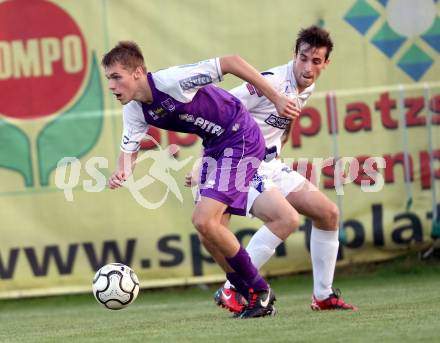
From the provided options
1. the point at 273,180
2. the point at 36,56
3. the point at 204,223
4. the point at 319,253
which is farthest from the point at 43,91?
the point at 204,223

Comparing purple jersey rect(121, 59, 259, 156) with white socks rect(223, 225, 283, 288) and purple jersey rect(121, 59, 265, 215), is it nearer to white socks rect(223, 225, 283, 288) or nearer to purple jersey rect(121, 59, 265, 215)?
purple jersey rect(121, 59, 265, 215)

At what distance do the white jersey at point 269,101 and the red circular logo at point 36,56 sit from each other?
283cm

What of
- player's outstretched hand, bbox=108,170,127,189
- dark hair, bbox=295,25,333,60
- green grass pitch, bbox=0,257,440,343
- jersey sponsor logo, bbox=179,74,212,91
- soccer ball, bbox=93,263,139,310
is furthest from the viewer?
dark hair, bbox=295,25,333,60

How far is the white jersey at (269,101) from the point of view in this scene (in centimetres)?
670

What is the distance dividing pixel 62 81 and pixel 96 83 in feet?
0.98

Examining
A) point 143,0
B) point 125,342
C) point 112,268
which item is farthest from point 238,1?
point 125,342

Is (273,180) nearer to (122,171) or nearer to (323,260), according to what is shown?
(323,260)

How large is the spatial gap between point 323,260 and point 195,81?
1456mm

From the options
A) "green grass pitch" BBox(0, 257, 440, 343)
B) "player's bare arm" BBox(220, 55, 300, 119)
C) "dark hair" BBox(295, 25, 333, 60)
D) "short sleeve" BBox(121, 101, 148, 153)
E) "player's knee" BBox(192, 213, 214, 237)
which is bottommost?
"green grass pitch" BBox(0, 257, 440, 343)

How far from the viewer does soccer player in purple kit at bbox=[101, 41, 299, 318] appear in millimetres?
5820

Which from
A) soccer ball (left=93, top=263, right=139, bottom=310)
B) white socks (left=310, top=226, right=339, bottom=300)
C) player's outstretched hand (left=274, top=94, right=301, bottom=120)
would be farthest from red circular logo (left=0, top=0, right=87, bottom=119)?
player's outstretched hand (left=274, top=94, right=301, bottom=120)

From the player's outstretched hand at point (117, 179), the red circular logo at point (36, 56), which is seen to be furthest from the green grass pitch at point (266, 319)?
the red circular logo at point (36, 56)

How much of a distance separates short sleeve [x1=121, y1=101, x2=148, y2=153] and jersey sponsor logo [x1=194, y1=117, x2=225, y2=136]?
34 cm

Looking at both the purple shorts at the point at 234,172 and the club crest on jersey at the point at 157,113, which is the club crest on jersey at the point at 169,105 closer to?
the club crest on jersey at the point at 157,113
